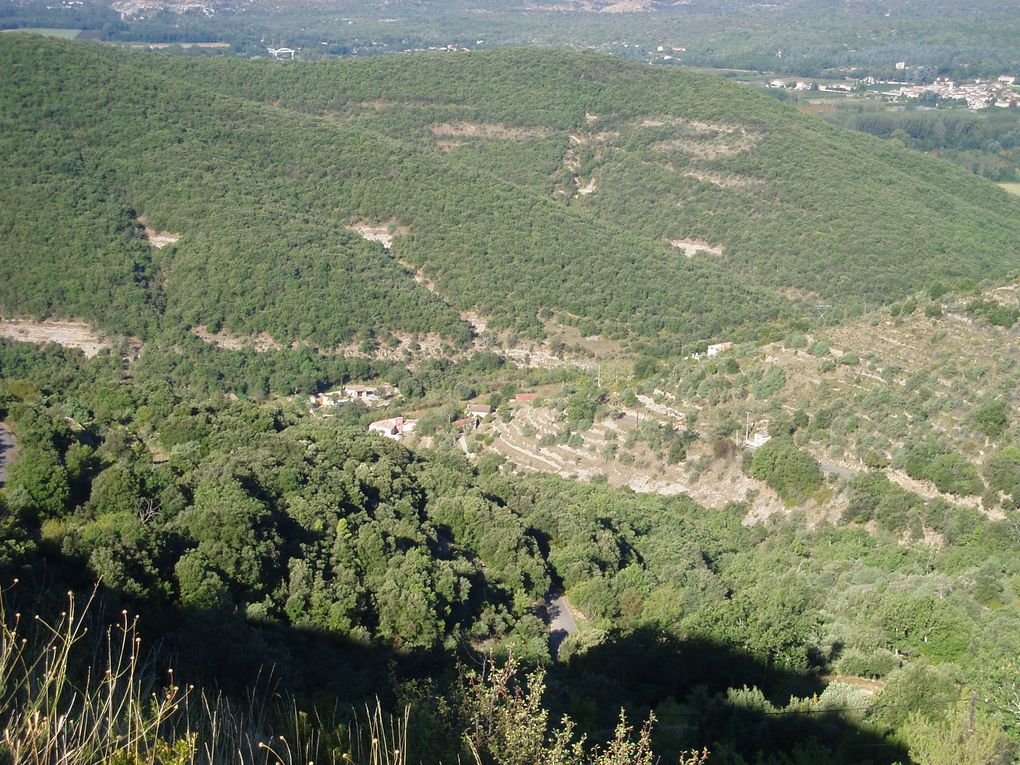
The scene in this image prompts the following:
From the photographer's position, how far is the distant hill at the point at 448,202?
166 feet

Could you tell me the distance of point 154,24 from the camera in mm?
173250

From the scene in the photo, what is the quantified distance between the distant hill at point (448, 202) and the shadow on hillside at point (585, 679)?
3513 centimetres

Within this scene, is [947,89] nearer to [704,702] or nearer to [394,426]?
[394,426]

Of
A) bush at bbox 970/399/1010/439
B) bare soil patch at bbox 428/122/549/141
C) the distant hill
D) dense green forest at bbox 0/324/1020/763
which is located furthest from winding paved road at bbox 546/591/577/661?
bare soil patch at bbox 428/122/549/141

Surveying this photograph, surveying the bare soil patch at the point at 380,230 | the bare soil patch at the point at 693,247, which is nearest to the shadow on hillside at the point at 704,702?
the bare soil patch at the point at 380,230

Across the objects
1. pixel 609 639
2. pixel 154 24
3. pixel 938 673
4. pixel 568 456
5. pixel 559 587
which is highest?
pixel 154 24

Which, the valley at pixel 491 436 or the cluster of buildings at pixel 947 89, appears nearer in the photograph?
the valley at pixel 491 436

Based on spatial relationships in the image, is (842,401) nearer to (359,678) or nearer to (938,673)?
(938,673)

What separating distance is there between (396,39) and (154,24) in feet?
141

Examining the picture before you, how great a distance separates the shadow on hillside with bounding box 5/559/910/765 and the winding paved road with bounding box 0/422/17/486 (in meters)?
4.45

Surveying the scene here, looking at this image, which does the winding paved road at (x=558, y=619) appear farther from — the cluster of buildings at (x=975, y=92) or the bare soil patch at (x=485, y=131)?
the cluster of buildings at (x=975, y=92)

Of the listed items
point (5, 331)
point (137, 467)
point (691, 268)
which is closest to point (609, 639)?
point (137, 467)

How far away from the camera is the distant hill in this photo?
50.7m

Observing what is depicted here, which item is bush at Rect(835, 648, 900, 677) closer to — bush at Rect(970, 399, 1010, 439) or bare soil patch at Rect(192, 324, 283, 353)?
bush at Rect(970, 399, 1010, 439)
